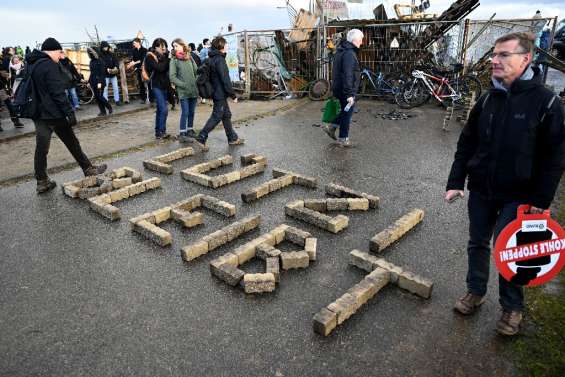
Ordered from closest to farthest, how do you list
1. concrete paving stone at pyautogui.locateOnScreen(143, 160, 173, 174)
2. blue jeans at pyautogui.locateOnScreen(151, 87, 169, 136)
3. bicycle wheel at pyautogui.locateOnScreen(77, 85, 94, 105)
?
1. concrete paving stone at pyautogui.locateOnScreen(143, 160, 173, 174)
2. blue jeans at pyautogui.locateOnScreen(151, 87, 169, 136)
3. bicycle wheel at pyautogui.locateOnScreen(77, 85, 94, 105)

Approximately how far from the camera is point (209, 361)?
9.14ft

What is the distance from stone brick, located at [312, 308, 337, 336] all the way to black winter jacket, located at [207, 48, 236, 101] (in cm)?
552

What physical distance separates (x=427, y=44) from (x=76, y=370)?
1319 cm

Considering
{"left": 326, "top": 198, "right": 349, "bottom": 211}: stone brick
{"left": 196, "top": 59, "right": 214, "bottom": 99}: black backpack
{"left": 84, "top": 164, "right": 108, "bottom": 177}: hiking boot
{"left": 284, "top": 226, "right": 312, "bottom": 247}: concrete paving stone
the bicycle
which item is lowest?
{"left": 284, "top": 226, "right": 312, "bottom": 247}: concrete paving stone

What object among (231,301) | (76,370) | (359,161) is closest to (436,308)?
(231,301)

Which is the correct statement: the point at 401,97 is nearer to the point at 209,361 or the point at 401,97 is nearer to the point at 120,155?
the point at 120,155

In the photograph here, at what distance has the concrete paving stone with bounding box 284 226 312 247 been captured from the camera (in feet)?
13.8

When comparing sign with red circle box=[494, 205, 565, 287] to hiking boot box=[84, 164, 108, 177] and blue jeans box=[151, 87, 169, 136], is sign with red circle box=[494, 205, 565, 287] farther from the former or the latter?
blue jeans box=[151, 87, 169, 136]

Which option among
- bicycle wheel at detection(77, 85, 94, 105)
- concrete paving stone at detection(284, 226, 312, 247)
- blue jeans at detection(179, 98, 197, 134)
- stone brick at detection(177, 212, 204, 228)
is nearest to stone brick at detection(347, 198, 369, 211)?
concrete paving stone at detection(284, 226, 312, 247)

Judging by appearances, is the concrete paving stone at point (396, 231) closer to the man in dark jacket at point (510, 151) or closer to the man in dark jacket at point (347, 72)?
the man in dark jacket at point (510, 151)

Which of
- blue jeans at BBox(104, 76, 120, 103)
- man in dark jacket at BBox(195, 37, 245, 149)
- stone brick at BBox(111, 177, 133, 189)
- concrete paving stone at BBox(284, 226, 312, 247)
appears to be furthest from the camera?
blue jeans at BBox(104, 76, 120, 103)

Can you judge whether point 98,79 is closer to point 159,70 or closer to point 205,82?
point 159,70

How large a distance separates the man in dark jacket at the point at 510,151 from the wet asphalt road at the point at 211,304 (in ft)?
1.74

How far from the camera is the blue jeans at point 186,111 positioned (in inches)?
330
